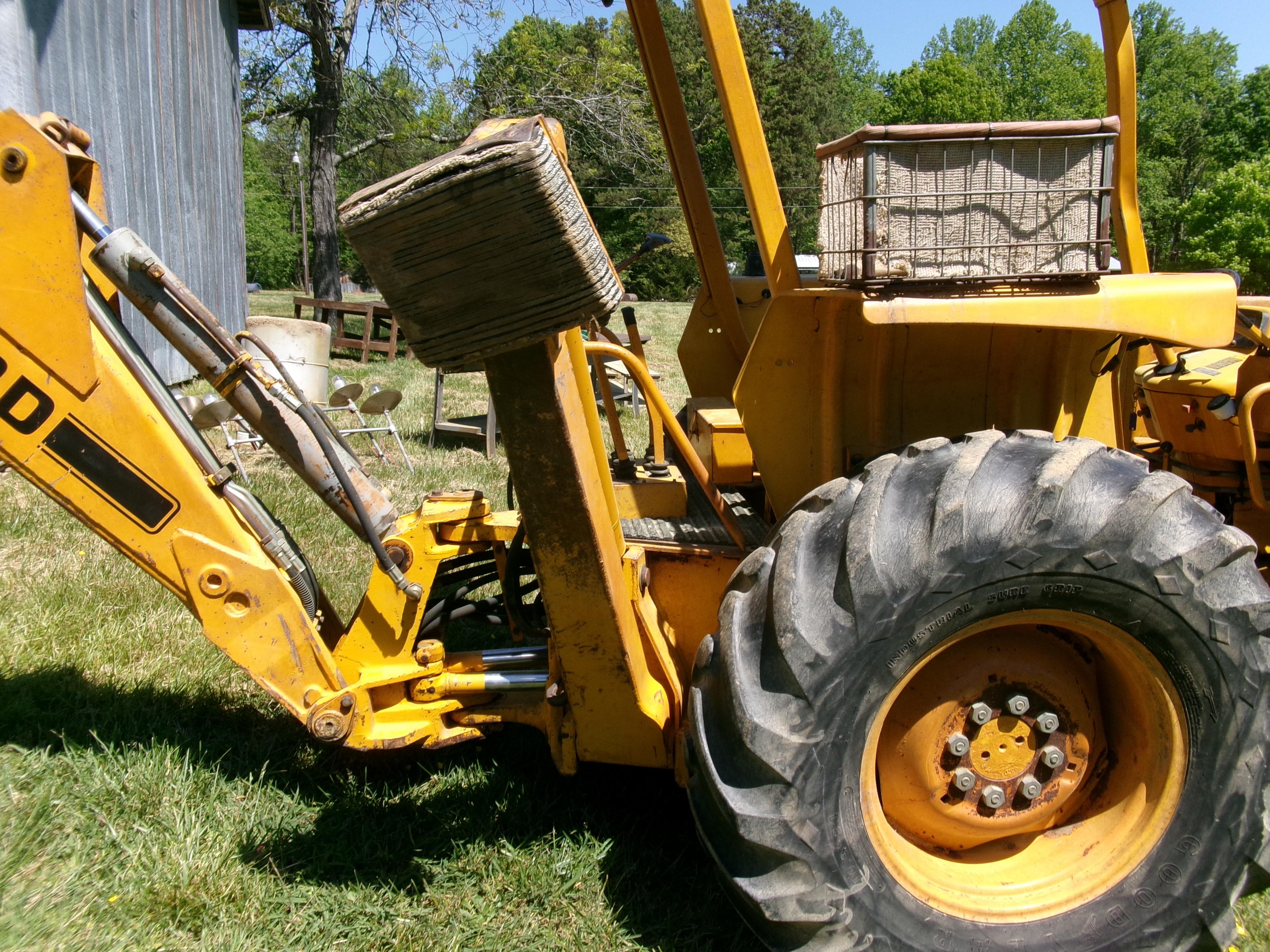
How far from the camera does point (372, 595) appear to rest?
2.73 m

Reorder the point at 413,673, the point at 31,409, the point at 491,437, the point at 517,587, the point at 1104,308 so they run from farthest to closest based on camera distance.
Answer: the point at 491,437 < the point at 517,587 < the point at 413,673 < the point at 31,409 < the point at 1104,308

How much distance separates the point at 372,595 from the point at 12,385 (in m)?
1.03

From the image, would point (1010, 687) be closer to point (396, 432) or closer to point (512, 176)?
point (512, 176)

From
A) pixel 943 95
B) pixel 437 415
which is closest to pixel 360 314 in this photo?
pixel 437 415

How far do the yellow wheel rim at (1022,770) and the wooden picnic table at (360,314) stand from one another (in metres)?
13.4

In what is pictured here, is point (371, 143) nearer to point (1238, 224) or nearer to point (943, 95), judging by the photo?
point (1238, 224)

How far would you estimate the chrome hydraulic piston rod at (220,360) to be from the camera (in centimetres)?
239

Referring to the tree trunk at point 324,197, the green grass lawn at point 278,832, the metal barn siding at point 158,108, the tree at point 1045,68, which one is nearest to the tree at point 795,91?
the tree at point 1045,68

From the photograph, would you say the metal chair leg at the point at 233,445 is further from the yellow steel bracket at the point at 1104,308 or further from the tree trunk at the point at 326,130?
the tree trunk at the point at 326,130

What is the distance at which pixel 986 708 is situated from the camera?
7.29 ft

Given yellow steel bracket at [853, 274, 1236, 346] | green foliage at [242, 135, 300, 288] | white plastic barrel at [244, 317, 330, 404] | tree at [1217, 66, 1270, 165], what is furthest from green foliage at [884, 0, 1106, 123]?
yellow steel bracket at [853, 274, 1236, 346]

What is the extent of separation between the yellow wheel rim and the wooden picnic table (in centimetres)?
1340

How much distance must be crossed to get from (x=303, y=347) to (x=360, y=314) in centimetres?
642

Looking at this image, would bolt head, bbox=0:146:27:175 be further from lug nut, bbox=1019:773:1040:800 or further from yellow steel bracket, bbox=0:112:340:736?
lug nut, bbox=1019:773:1040:800
